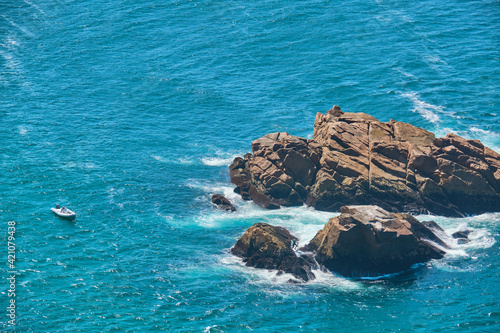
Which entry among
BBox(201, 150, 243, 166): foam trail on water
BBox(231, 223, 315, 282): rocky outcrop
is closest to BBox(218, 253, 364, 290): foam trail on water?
BBox(231, 223, 315, 282): rocky outcrop

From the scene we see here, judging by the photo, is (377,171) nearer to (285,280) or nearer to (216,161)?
(285,280)

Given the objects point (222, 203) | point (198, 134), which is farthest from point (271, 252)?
point (198, 134)

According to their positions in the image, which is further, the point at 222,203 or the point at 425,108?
the point at 425,108

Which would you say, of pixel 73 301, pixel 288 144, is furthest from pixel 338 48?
pixel 73 301

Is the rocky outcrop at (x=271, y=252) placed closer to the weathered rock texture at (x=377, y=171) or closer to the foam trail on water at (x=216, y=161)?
the weathered rock texture at (x=377, y=171)

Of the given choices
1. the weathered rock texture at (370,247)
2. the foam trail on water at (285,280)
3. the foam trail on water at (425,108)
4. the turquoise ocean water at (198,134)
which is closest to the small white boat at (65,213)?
the turquoise ocean water at (198,134)

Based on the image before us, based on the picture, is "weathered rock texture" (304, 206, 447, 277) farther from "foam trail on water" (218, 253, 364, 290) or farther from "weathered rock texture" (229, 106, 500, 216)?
"weathered rock texture" (229, 106, 500, 216)
